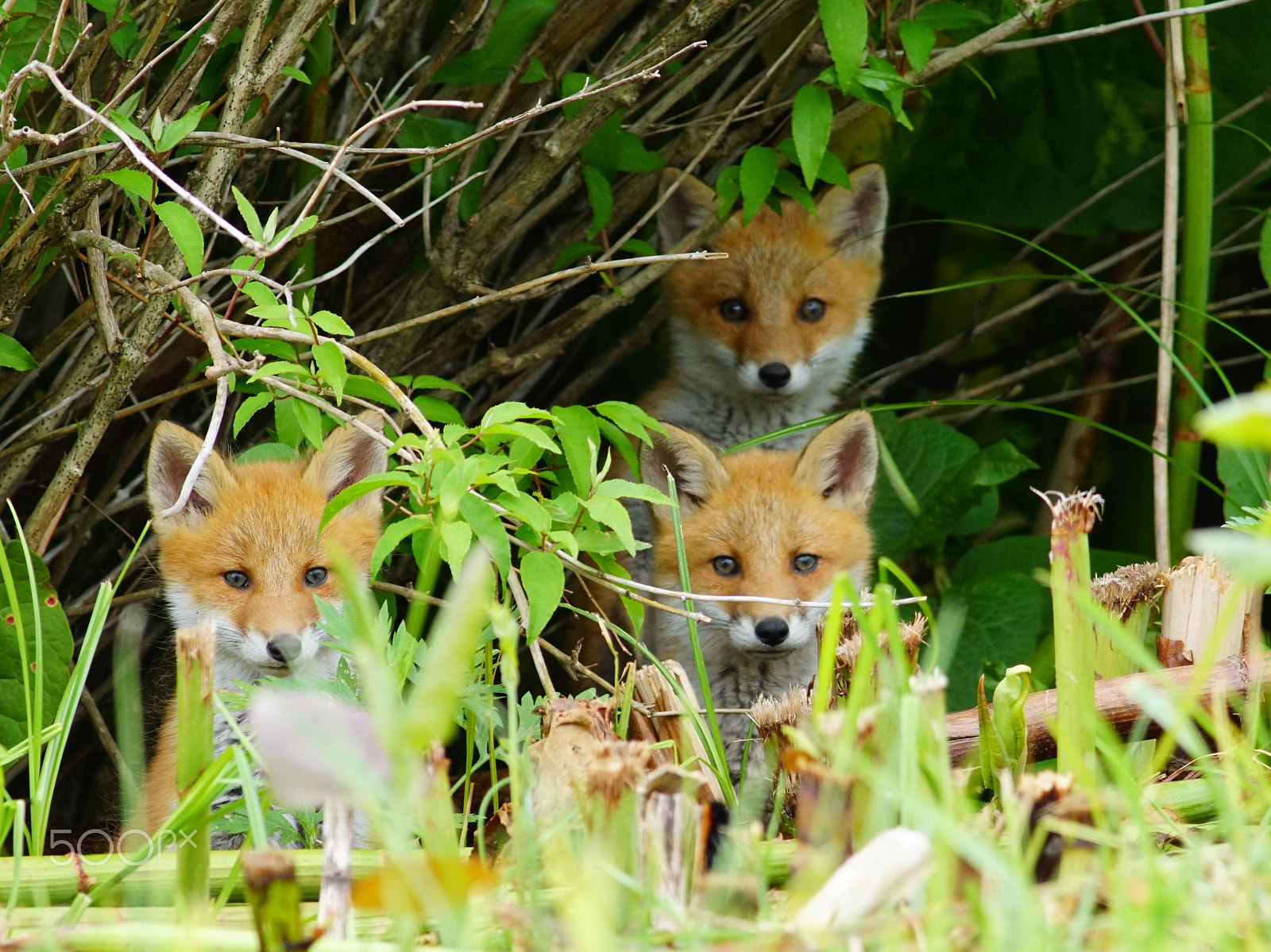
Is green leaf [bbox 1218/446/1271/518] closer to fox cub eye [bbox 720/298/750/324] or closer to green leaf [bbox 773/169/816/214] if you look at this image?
green leaf [bbox 773/169/816/214]

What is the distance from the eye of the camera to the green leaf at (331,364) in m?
2.22

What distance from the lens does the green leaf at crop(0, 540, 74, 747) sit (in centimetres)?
284

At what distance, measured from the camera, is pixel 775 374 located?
426 cm

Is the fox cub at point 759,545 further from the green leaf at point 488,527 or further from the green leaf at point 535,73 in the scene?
the green leaf at point 488,527

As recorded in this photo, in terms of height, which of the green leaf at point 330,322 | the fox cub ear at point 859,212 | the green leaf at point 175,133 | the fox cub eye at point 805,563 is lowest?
the fox cub eye at point 805,563

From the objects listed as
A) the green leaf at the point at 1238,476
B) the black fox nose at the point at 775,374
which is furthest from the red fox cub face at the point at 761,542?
the green leaf at the point at 1238,476

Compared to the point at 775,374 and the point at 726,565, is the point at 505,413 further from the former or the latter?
the point at 775,374

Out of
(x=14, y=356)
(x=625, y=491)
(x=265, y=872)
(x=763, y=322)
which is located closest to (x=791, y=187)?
(x=763, y=322)

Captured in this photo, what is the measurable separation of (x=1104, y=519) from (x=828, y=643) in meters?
3.91

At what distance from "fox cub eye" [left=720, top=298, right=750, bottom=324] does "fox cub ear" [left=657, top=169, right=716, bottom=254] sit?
299 mm

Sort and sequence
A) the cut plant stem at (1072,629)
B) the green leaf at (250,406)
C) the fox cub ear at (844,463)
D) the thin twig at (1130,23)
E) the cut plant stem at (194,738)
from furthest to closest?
the fox cub ear at (844,463) < the thin twig at (1130,23) < the green leaf at (250,406) < the cut plant stem at (1072,629) < the cut plant stem at (194,738)

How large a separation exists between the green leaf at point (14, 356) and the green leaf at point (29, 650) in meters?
0.49

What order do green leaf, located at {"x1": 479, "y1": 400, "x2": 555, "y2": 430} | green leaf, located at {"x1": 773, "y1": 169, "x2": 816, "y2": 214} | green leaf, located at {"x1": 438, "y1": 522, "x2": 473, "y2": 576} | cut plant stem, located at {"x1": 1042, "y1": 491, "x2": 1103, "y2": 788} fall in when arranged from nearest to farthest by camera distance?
cut plant stem, located at {"x1": 1042, "y1": 491, "x2": 1103, "y2": 788}
green leaf, located at {"x1": 438, "y1": 522, "x2": 473, "y2": 576}
green leaf, located at {"x1": 479, "y1": 400, "x2": 555, "y2": 430}
green leaf, located at {"x1": 773, "y1": 169, "x2": 816, "y2": 214}

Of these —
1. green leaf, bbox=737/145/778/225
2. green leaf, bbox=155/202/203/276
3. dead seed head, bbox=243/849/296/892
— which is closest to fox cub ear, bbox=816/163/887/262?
green leaf, bbox=737/145/778/225
